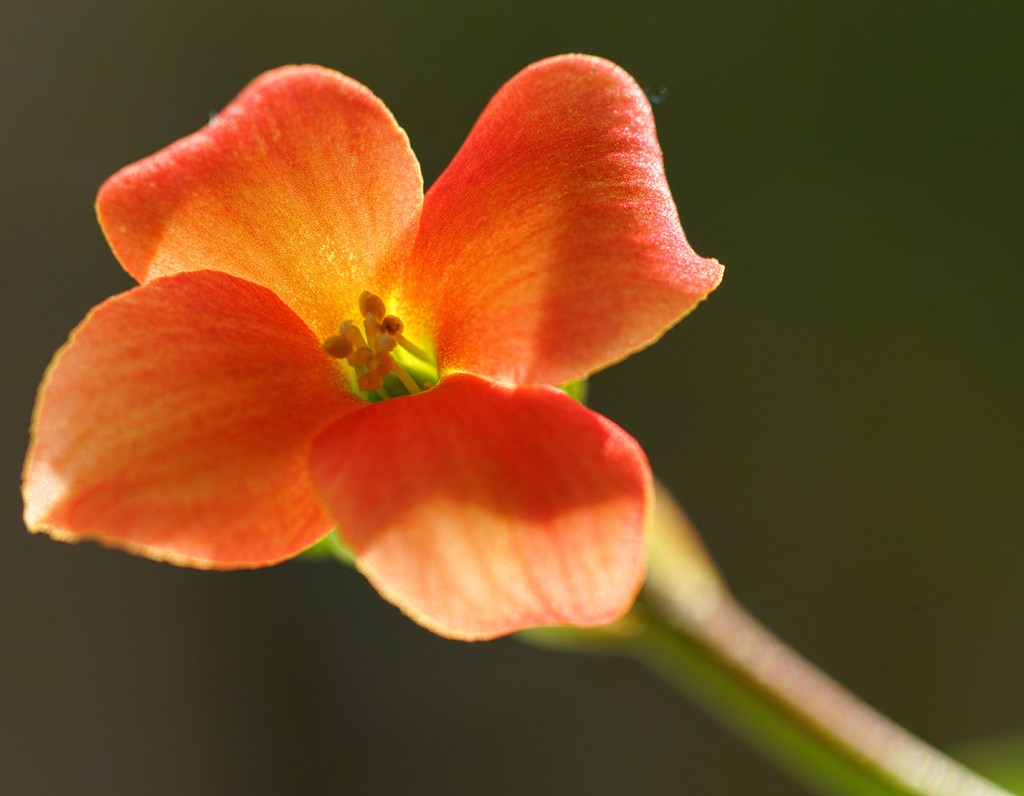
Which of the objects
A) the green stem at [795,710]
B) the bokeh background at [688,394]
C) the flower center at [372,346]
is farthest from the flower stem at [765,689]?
the bokeh background at [688,394]

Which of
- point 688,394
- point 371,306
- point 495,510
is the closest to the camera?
point 495,510

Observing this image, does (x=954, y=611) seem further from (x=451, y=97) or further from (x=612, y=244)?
(x=612, y=244)

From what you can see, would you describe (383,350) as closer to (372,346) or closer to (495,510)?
(372,346)

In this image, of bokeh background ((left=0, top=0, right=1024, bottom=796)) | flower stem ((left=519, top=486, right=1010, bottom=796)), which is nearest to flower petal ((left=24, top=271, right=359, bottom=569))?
flower stem ((left=519, top=486, right=1010, bottom=796))

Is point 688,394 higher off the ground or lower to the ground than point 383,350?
lower

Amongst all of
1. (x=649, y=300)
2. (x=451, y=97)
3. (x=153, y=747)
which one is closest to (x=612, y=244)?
(x=649, y=300)

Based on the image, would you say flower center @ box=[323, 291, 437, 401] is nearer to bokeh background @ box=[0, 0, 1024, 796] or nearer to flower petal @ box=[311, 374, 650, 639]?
flower petal @ box=[311, 374, 650, 639]

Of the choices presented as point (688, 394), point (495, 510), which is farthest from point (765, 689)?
point (688, 394)
